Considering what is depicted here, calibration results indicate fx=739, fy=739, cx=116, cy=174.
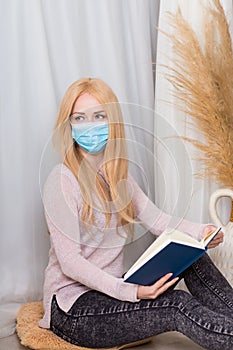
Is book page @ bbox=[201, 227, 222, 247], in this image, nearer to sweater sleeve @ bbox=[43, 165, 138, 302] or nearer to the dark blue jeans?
the dark blue jeans

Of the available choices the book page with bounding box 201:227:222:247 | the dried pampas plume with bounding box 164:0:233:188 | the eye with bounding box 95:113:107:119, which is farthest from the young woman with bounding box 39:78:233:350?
the dried pampas plume with bounding box 164:0:233:188

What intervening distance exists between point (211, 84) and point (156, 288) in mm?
789

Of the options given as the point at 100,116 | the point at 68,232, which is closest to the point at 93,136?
the point at 100,116

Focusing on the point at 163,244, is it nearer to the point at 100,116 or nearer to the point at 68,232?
the point at 68,232

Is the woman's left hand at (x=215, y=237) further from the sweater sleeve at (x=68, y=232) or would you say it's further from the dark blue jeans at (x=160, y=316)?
the sweater sleeve at (x=68, y=232)

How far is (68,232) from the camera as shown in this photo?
201 centimetres

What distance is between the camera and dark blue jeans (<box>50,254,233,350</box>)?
73.4 inches

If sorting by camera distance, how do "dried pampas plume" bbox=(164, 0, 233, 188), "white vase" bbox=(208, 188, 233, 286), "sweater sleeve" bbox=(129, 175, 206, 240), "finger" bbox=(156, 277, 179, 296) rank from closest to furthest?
"finger" bbox=(156, 277, 179, 296)
"sweater sleeve" bbox=(129, 175, 206, 240)
"white vase" bbox=(208, 188, 233, 286)
"dried pampas plume" bbox=(164, 0, 233, 188)

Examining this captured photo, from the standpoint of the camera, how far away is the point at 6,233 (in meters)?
2.36

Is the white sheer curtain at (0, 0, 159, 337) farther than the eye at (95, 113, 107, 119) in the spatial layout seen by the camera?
Yes

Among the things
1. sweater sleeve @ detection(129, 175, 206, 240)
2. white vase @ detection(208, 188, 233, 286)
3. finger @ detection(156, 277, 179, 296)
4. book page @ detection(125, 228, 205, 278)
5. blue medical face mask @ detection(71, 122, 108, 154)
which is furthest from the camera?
white vase @ detection(208, 188, 233, 286)

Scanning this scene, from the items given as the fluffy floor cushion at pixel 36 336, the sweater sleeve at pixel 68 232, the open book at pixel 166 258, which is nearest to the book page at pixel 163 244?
the open book at pixel 166 258

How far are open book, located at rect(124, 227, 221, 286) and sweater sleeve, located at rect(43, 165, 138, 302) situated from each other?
102mm

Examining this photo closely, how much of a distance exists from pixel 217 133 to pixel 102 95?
493 millimetres
